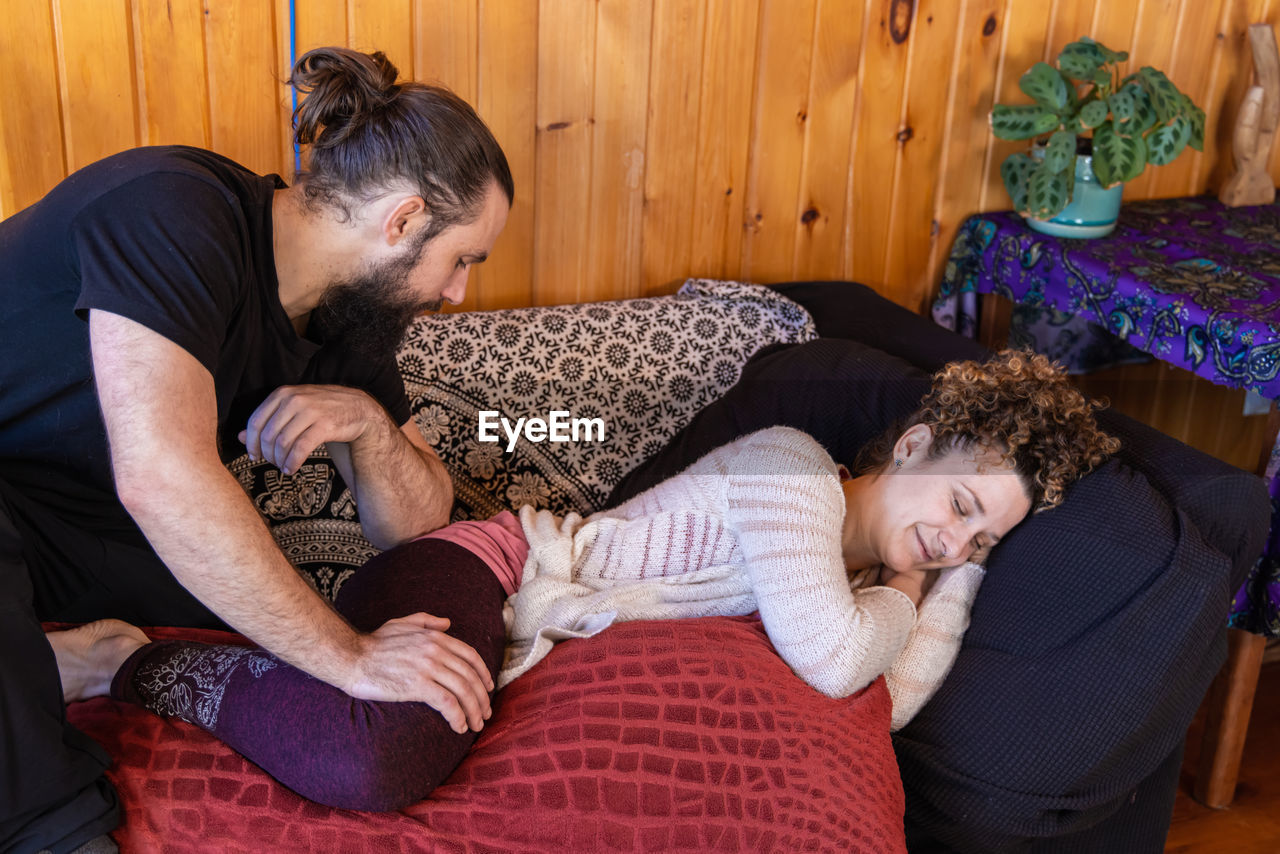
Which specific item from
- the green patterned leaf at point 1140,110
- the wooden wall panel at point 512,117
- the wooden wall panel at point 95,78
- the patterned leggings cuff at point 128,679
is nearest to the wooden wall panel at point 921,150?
the green patterned leaf at point 1140,110

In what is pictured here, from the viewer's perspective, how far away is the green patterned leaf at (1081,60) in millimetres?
2162

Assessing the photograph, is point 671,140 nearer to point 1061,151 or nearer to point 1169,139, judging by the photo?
point 1061,151

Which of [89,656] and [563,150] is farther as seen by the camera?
[563,150]

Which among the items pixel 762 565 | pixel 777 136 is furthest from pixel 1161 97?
pixel 762 565

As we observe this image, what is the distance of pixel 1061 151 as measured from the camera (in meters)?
2.16

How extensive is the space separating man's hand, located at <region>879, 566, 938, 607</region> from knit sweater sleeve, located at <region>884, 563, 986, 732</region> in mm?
17

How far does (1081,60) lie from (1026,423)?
3.26 feet

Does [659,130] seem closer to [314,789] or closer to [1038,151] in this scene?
[1038,151]

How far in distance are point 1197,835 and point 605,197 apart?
1.51 meters

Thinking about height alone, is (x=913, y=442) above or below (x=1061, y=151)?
below

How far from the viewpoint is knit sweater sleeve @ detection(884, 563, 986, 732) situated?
1.48 metres

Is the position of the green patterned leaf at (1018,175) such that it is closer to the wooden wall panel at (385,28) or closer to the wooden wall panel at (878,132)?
the wooden wall panel at (878,132)

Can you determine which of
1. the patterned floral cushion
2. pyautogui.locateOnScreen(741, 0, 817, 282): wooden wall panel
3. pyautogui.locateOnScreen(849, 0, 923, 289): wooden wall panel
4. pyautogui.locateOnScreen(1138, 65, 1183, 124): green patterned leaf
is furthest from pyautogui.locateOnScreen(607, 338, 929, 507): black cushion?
pyautogui.locateOnScreen(1138, 65, 1183, 124): green patterned leaf

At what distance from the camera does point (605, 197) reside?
2.12m
